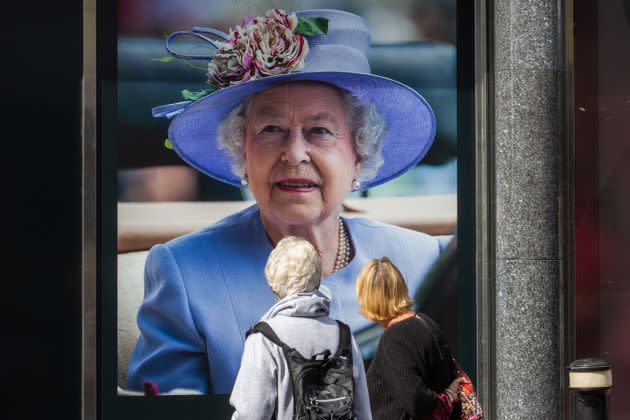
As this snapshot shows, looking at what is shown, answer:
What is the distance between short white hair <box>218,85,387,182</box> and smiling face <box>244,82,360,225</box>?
5 centimetres

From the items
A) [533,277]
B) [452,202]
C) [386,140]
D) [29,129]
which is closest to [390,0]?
[386,140]

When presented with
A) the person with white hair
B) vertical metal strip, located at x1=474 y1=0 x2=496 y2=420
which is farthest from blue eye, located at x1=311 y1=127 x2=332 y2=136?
the person with white hair

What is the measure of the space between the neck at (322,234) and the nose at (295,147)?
1.61ft

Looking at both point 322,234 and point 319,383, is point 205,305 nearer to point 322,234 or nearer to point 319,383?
point 322,234

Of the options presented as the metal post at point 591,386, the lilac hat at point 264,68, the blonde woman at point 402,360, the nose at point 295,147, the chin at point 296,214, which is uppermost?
the lilac hat at point 264,68

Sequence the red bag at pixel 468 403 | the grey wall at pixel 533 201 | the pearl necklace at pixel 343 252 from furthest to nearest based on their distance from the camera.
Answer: the pearl necklace at pixel 343 252
the grey wall at pixel 533 201
the red bag at pixel 468 403

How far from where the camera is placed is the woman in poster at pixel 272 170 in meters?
7.48

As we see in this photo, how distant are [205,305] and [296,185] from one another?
3.55ft

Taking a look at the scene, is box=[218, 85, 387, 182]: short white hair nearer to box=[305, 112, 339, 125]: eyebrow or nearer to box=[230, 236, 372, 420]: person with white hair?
box=[305, 112, 339, 125]: eyebrow

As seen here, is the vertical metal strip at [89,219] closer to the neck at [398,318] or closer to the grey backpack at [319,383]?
the neck at [398,318]

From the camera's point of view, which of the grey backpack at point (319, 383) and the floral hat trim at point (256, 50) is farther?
the floral hat trim at point (256, 50)

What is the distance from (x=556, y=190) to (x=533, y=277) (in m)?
0.62

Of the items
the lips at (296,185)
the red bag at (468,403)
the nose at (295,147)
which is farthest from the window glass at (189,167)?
the red bag at (468,403)

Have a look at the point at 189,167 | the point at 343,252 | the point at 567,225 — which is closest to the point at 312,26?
the point at 189,167
